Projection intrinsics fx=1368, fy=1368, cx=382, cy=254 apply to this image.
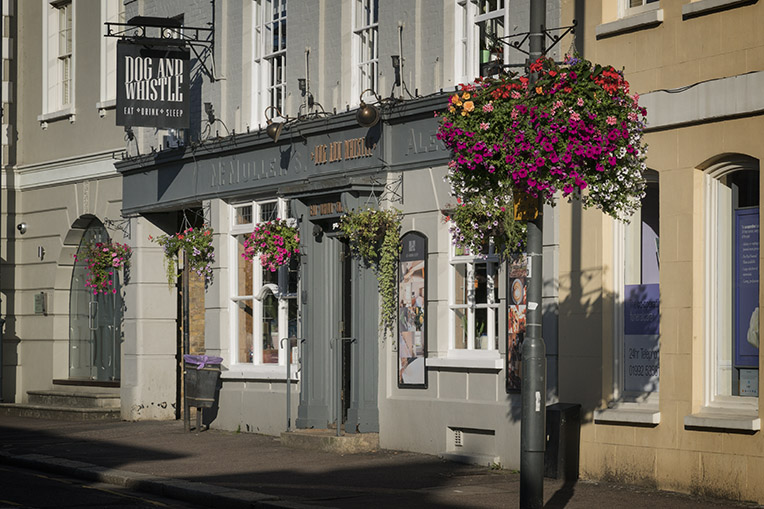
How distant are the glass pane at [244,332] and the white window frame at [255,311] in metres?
0.04

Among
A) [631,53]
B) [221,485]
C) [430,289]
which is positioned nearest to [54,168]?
[430,289]

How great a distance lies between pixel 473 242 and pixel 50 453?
21.5ft

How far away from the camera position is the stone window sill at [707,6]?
42.1ft

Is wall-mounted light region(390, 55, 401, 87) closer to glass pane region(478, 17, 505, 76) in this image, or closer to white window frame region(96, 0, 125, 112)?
glass pane region(478, 17, 505, 76)

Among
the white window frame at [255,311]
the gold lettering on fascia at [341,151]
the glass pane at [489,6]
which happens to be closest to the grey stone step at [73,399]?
the white window frame at [255,311]

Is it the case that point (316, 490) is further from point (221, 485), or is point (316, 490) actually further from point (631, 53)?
point (631, 53)

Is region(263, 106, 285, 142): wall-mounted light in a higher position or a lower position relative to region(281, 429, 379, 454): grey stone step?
higher

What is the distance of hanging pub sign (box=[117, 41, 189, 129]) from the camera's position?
20.5 m

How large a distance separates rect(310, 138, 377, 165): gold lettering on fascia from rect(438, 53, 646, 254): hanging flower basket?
6950mm

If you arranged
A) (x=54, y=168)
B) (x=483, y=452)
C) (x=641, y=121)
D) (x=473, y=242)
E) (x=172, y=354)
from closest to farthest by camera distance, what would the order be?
(x=641, y=121) → (x=473, y=242) → (x=483, y=452) → (x=172, y=354) → (x=54, y=168)

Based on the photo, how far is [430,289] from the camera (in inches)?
656

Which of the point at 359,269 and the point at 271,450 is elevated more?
the point at 359,269

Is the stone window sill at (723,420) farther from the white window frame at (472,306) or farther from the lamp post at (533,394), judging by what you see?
the white window frame at (472,306)

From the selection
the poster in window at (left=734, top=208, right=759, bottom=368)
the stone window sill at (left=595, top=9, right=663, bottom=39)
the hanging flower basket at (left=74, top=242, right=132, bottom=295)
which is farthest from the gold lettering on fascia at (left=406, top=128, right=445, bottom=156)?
the hanging flower basket at (left=74, top=242, right=132, bottom=295)
